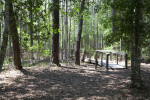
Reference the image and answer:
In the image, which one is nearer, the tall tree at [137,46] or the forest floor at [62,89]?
the forest floor at [62,89]

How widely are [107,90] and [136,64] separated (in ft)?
5.25

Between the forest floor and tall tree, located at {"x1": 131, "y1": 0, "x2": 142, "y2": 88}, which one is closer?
the forest floor

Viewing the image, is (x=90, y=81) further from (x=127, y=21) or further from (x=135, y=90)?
(x=127, y=21)

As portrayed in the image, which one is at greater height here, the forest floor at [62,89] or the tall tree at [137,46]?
the tall tree at [137,46]

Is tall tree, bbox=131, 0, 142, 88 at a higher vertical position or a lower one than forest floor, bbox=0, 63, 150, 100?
higher

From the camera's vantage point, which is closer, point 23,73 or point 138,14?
point 138,14

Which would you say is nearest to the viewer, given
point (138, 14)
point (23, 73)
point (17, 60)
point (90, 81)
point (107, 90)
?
point (138, 14)

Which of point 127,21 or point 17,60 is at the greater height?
point 127,21

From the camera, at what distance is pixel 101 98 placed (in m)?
5.05

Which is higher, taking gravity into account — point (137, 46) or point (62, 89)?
point (137, 46)

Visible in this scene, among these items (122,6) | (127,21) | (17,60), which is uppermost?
(122,6)

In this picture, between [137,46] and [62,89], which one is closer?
[137,46]

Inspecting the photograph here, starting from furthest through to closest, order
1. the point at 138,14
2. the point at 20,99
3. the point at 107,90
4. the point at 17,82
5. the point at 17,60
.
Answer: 1. the point at 17,60
2. the point at 17,82
3. the point at 107,90
4. the point at 138,14
5. the point at 20,99

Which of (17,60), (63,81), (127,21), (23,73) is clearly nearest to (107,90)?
(63,81)
